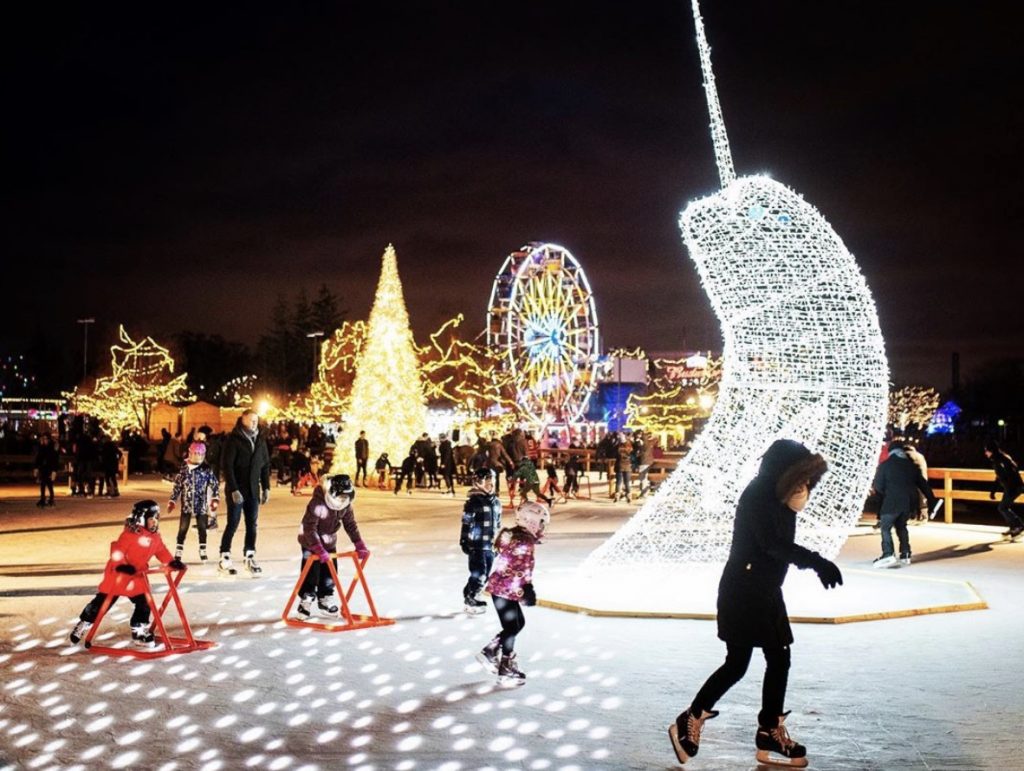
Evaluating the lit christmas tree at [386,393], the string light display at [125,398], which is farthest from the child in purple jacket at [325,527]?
the string light display at [125,398]

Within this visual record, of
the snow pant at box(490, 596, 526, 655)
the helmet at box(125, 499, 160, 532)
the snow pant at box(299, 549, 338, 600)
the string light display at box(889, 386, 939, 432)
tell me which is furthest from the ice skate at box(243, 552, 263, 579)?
the string light display at box(889, 386, 939, 432)

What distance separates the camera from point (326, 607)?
31.8 feet

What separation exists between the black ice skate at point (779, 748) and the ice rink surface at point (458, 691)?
11cm

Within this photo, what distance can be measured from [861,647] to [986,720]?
6.63ft

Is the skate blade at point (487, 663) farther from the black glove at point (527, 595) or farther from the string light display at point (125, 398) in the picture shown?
the string light display at point (125, 398)

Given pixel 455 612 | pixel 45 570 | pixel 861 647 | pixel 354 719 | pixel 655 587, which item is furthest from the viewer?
pixel 45 570

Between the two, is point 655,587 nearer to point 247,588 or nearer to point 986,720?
point 247,588

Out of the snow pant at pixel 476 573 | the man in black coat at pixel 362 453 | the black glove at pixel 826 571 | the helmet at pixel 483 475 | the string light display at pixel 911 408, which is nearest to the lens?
the black glove at pixel 826 571

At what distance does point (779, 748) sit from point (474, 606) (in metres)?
4.64

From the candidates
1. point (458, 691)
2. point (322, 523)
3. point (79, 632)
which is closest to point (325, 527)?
point (322, 523)

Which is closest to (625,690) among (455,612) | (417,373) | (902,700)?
(902,700)

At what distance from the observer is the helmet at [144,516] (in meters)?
8.19

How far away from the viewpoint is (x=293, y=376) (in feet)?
334

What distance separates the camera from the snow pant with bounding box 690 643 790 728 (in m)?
5.51
